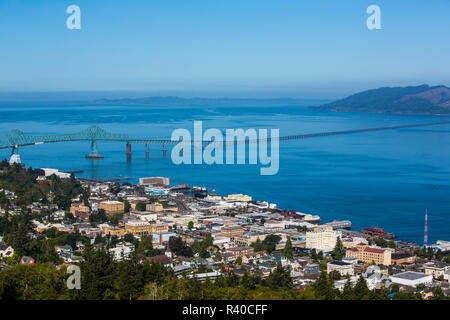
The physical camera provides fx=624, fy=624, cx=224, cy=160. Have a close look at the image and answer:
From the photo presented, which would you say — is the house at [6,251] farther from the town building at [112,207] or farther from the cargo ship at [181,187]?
→ the cargo ship at [181,187]

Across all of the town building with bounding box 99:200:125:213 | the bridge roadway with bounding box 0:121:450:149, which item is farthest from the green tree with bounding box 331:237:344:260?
the bridge roadway with bounding box 0:121:450:149

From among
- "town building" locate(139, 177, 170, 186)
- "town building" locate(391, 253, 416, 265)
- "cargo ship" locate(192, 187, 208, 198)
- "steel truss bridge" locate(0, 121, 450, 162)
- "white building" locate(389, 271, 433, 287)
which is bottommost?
"town building" locate(391, 253, 416, 265)

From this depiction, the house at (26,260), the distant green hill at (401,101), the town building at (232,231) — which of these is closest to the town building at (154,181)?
the town building at (232,231)

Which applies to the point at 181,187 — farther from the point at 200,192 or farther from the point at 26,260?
the point at 26,260

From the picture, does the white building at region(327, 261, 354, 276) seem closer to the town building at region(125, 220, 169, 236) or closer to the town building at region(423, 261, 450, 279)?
the town building at region(423, 261, 450, 279)
